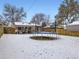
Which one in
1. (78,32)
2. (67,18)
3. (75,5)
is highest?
(75,5)

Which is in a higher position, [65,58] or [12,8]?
[12,8]

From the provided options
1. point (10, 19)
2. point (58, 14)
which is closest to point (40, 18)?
point (10, 19)

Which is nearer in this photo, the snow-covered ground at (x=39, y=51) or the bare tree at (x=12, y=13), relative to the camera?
the snow-covered ground at (x=39, y=51)

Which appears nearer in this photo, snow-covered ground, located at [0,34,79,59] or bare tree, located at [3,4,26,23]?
snow-covered ground, located at [0,34,79,59]

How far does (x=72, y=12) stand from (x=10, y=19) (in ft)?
86.4

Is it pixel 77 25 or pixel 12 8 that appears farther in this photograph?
pixel 12 8

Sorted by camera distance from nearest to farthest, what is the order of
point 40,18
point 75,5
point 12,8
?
point 75,5 → point 12,8 → point 40,18

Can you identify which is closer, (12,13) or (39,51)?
(39,51)

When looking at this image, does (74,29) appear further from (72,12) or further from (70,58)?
(70,58)

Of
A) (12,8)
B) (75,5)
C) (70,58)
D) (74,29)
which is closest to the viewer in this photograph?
(70,58)

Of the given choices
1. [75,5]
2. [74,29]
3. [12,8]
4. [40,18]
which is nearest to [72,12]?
[75,5]

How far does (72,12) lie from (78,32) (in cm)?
1677

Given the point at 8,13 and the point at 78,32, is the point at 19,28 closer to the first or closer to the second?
the point at 8,13

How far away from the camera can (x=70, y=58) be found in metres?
9.53
